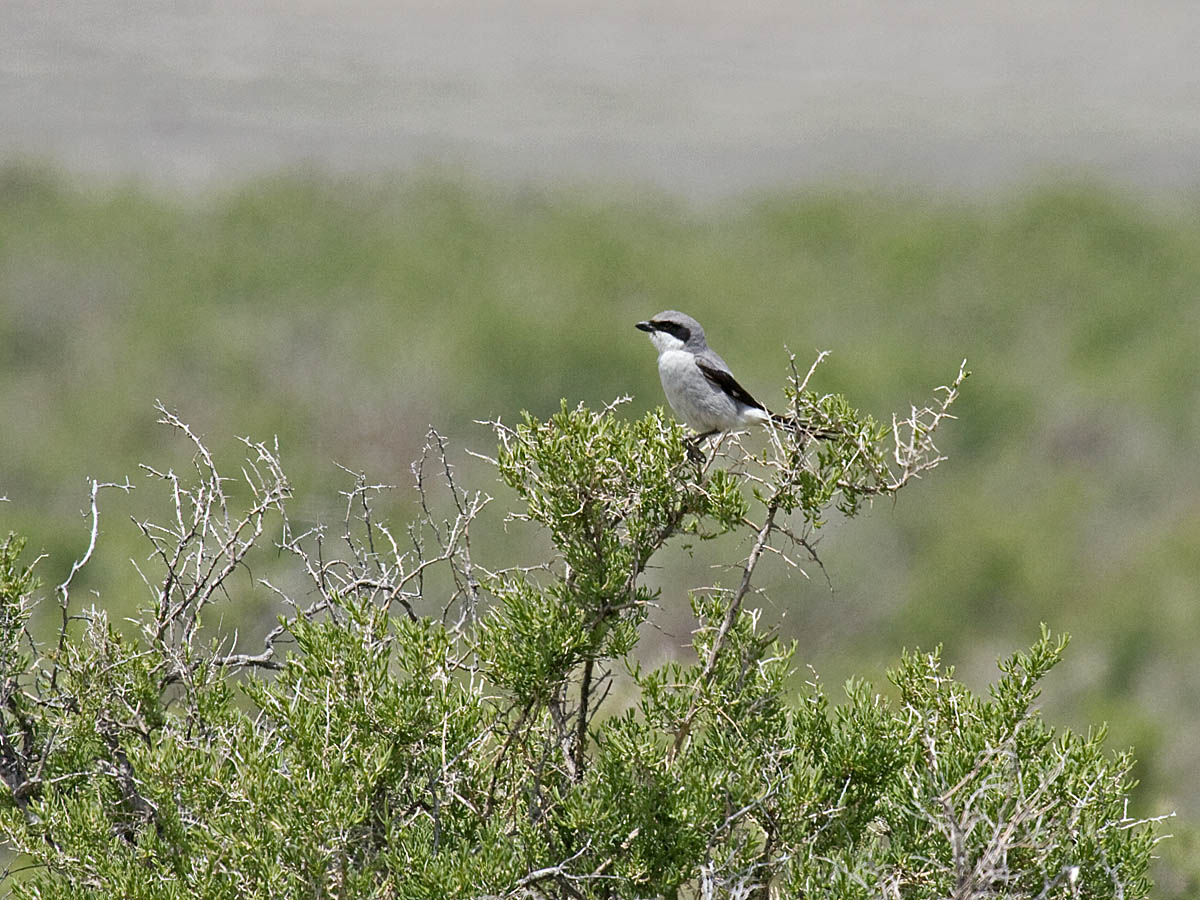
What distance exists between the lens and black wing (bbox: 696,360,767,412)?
5.19 m

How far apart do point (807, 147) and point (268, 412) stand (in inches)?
2157

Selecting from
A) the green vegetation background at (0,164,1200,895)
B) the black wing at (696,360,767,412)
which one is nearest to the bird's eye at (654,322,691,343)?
the black wing at (696,360,767,412)

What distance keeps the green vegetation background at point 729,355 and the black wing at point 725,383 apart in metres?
5.85

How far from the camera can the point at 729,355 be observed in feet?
83.3

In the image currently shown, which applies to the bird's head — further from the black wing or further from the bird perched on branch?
the black wing

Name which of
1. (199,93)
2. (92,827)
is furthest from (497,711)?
(199,93)

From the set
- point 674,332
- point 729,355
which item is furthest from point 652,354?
point 674,332

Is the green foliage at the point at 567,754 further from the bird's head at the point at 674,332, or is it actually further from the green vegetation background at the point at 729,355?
the green vegetation background at the point at 729,355

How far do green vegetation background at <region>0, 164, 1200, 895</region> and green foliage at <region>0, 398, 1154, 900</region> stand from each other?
6.53 meters

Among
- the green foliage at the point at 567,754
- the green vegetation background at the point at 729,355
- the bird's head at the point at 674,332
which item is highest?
the green vegetation background at the point at 729,355

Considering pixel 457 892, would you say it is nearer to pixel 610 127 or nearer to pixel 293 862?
pixel 293 862

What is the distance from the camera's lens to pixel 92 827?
131 inches

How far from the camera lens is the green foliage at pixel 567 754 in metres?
3.22

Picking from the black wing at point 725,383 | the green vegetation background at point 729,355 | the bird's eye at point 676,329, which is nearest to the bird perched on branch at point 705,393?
the black wing at point 725,383
